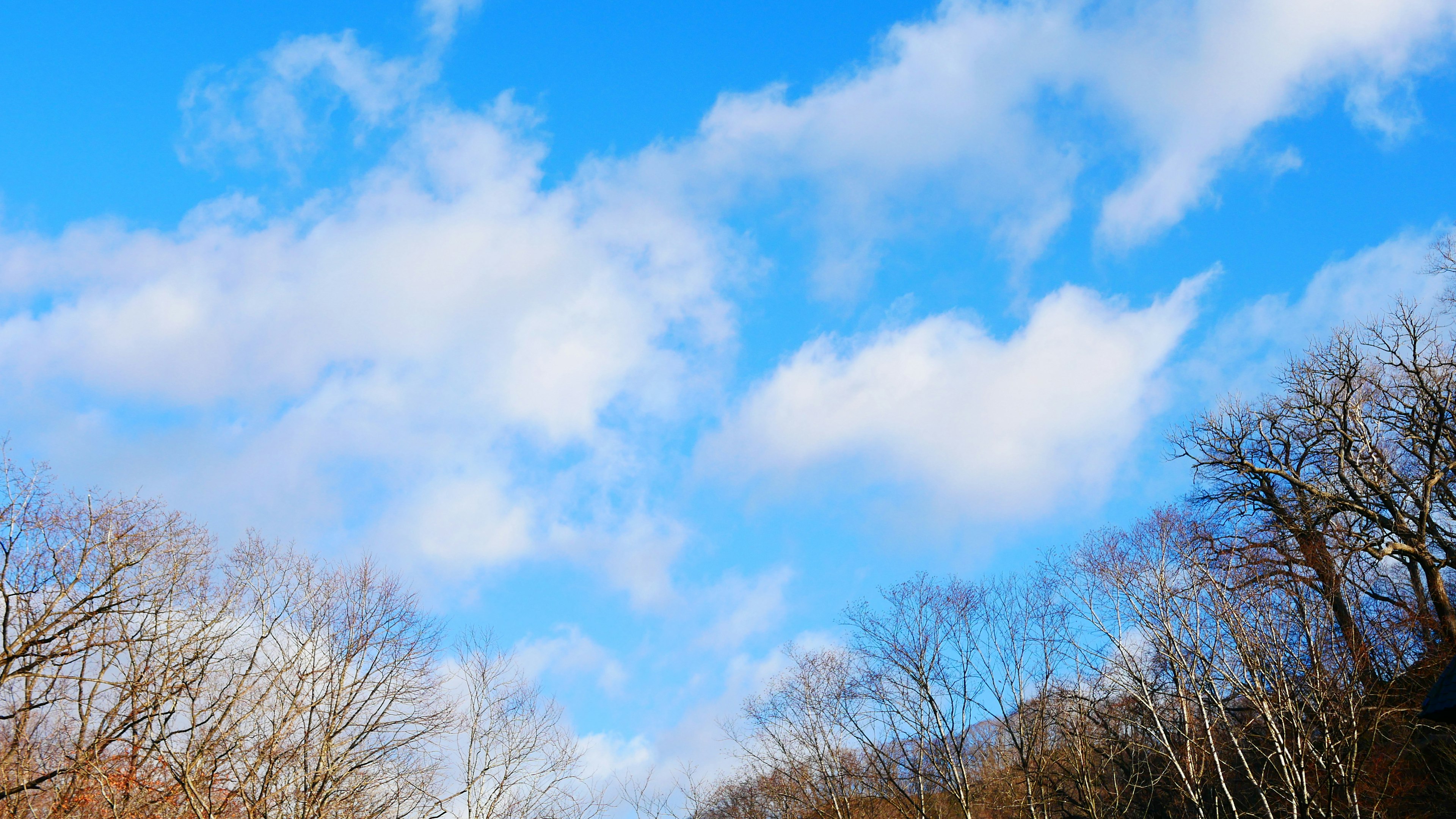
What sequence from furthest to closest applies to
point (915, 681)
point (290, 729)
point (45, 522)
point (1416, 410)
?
point (915, 681), point (1416, 410), point (45, 522), point (290, 729)

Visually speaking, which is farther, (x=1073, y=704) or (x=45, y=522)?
(x=1073, y=704)

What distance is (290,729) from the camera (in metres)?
20.4

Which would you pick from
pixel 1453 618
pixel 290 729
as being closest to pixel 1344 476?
pixel 1453 618

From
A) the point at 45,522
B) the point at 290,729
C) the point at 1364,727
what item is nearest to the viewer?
the point at 1364,727

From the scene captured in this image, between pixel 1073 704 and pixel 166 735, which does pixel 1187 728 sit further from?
pixel 166 735

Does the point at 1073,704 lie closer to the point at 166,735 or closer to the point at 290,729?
the point at 290,729

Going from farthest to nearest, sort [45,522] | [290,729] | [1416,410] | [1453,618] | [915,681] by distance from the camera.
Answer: [915,681], [1416,410], [1453,618], [45,522], [290,729]

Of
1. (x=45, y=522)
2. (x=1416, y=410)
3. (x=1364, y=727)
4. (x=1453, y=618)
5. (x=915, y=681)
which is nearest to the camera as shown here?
(x=1364, y=727)

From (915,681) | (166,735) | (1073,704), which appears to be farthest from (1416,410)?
(166,735)

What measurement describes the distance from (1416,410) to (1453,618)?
662cm

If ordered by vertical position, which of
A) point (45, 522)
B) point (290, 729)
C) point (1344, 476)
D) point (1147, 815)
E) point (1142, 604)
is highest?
point (45, 522)

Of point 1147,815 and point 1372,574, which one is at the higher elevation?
point 1372,574

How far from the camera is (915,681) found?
32125 millimetres

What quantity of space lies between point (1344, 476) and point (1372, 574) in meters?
3.76
